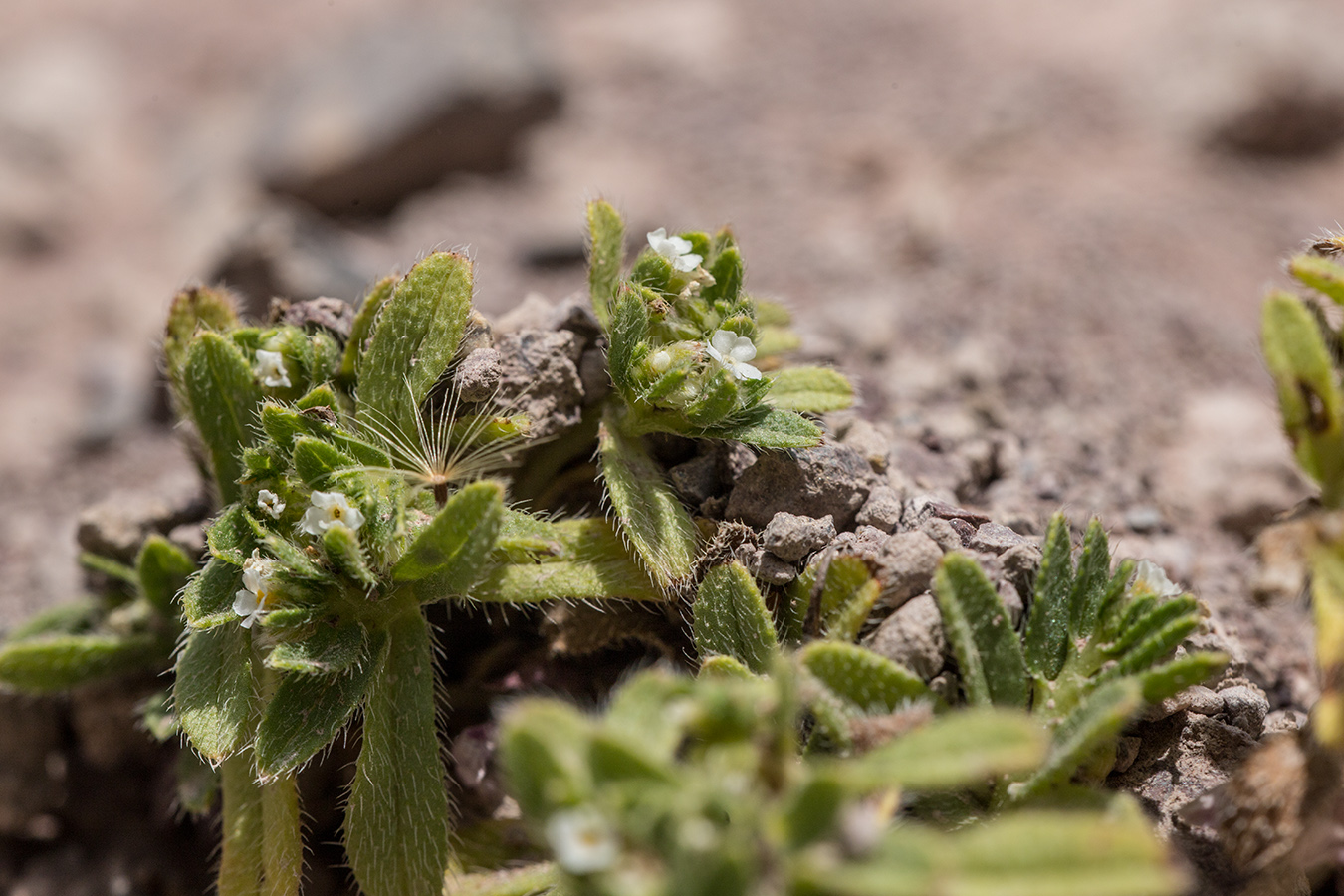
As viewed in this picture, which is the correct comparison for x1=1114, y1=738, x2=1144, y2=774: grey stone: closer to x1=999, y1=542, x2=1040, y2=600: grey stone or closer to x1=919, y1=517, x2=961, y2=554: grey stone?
x1=999, y1=542, x2=1040, y2=600: grey stone

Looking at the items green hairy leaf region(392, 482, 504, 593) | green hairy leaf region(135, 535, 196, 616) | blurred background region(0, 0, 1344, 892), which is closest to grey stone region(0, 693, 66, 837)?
blurred background region(0, 0, 1344, 892)

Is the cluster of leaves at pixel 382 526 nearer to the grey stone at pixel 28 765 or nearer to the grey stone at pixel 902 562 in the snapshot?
the grey stone at pixel 902 562

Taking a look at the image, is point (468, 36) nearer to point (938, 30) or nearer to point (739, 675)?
point (938, 30)

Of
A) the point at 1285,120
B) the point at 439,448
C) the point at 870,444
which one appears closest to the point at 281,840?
the point at 439,448

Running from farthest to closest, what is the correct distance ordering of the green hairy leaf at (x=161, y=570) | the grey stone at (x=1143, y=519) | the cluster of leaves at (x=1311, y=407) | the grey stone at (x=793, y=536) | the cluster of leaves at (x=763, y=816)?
the grey stone at (x=1143, y=519)
the green hairy leaf at (x=161, y=570)
the grey stone at (x=793, y=536)
the cluster of leaves at (x=1311, y=407)
the cluster of leaves at (x=763, y=816)

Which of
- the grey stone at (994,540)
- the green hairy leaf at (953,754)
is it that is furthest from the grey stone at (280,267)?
the green hairy leaf at (953,754)

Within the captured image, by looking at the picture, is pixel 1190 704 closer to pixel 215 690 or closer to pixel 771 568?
pixel 771 568

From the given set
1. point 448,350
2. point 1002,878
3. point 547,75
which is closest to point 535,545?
point 448,350

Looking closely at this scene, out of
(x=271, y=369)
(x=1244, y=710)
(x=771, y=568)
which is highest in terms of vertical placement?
(x=271, y=369)
